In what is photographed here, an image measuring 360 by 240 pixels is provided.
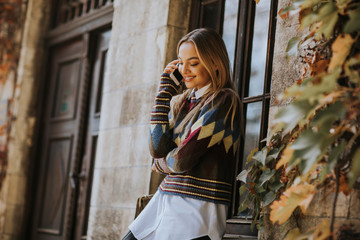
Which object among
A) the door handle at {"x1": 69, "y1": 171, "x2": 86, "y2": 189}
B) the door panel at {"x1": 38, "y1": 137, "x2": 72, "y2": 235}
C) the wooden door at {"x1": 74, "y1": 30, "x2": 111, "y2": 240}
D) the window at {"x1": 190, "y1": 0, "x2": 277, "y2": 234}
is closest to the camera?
the window at {"x1": 190, "y1": 0, "x2": 277, "y2": 234}

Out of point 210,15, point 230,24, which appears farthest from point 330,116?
point 210,15

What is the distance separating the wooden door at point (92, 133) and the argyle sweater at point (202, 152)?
2.49 metres

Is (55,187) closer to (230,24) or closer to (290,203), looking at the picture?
(230,24)

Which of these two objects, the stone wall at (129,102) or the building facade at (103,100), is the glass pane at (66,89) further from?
the stone wall at (129,102)

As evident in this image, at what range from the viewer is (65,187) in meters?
5.49

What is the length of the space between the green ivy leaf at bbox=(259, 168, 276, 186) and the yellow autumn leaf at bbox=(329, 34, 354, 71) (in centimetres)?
76

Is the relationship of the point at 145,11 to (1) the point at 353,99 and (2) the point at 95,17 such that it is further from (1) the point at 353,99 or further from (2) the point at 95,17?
(1) the point at 353,99

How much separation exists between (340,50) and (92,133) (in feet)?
11.6

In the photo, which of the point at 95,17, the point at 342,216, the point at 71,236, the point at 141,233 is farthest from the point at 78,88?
the point at 342,216

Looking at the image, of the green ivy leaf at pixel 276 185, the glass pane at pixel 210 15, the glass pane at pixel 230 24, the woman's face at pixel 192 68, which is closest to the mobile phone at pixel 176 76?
the woman's face at pixel 192 68

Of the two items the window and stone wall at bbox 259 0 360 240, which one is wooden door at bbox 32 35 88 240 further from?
stone wall at bbox 259 0 360 240

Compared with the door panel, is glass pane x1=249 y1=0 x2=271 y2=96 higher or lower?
higher

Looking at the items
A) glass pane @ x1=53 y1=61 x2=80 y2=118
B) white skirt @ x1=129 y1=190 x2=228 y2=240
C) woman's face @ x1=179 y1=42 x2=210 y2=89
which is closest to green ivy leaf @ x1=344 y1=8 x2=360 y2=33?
woman's face @ x1=179 y1=42 x2=210 y2=89

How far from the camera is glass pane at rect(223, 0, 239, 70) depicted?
142 inches
